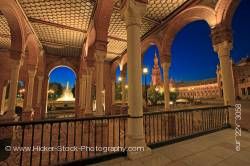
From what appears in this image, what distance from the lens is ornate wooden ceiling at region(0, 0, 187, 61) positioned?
7297 millimetres

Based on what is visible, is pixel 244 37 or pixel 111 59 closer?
pixel 111 59

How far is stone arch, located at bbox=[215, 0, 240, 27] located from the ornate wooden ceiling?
6.31 ft

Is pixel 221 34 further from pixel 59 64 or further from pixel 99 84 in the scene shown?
pixel 59 64

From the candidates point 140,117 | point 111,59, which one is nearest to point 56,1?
point 140,117

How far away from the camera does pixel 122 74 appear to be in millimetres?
15703

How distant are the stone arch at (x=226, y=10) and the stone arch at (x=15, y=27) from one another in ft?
31.5

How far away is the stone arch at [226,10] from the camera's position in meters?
6.27

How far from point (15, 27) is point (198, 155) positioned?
9860mm

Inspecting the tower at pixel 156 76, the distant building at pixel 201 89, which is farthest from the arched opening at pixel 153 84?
the distant building at pixel 201 89

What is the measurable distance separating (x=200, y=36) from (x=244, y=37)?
1629 cm

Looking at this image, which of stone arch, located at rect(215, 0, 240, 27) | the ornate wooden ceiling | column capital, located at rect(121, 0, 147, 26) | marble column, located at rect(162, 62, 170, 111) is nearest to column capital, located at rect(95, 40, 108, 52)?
the ornate wooden ceiling

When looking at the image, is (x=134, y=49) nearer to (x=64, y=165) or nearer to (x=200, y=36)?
(x=64, y=165)

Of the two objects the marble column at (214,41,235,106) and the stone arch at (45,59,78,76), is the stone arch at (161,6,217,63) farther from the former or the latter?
the stone arch at (45,59,78,76)

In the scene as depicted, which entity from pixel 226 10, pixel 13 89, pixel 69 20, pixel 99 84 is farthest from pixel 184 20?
pixel 13 89
